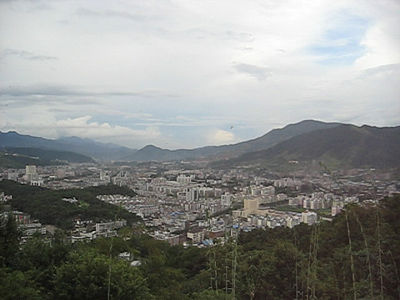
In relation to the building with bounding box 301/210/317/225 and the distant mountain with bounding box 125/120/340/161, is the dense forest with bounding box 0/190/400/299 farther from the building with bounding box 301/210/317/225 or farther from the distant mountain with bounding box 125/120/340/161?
the distant mountain with bounding box 125/120/340/161

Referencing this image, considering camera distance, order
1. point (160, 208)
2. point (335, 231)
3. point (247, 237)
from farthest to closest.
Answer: point (160, 208) < point (247, 237) < point (335, 231)


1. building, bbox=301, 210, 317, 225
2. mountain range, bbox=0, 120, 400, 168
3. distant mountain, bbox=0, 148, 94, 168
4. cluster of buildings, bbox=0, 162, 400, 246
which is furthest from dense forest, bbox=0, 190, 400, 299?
distant mountain, bbox=0, 148, 94, 168

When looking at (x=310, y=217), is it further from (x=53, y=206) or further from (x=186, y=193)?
(x=186, y=193)

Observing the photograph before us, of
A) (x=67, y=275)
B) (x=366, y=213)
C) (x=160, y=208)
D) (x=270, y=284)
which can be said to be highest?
(x=366, y=213)

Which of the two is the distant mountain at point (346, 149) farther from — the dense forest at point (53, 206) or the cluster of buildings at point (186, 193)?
the dense forest at point (53, 206)

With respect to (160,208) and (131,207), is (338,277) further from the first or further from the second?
(160,208)

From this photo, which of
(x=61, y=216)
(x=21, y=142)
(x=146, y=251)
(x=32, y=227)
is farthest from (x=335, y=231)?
(x=21, y=142)
